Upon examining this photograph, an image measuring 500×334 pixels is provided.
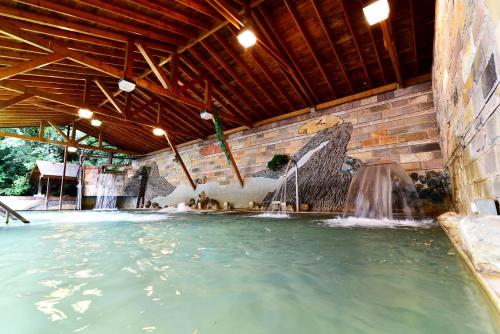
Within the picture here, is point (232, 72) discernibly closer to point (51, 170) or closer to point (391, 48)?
point (391, 48)

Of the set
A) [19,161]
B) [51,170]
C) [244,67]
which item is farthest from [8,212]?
[19,161]

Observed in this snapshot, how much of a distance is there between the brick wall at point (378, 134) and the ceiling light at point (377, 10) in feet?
9.23

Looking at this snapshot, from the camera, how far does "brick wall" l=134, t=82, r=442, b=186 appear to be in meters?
5.17

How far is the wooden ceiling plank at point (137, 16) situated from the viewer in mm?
3939

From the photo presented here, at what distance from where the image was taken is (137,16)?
170 inches

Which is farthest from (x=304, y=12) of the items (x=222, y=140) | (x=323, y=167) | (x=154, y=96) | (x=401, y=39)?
(x=154, y=96)

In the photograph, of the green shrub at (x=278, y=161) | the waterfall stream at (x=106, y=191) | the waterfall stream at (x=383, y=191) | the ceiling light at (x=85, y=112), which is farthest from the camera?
the waterfall stream at (x=106, y=191)

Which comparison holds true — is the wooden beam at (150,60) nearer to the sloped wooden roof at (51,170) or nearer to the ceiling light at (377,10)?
the ceiling light at (377,10)

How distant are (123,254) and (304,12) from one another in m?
4.80

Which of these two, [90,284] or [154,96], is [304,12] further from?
[154,96]

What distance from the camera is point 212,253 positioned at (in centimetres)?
195

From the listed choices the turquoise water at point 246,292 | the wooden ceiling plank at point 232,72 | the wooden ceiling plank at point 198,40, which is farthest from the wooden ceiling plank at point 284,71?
the turquoise water at point 246,292

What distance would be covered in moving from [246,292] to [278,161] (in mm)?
6320

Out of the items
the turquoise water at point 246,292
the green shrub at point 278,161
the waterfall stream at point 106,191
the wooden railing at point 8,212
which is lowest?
the turquoise water at point 246,292
